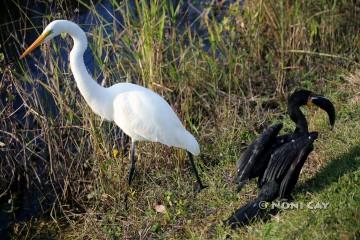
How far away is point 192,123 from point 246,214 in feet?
5.58

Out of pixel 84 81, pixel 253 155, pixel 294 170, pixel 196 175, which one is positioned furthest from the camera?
pixel 196 175

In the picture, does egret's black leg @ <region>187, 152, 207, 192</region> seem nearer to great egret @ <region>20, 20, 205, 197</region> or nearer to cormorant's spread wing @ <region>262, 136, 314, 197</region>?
great egret @ <region>20, 20, 205, 197</region>

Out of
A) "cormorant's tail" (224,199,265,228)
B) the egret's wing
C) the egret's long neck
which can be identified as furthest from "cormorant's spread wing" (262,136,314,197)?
the egret's long neck

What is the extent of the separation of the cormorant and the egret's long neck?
1093 millimetres

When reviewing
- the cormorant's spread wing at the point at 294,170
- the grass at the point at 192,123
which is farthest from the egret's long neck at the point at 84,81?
the cormorant's spread wing at the point at 294,170

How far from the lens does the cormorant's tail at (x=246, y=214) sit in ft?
12.1

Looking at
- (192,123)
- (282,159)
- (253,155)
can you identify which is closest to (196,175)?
(253,155)

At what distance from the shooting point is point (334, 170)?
385 cm

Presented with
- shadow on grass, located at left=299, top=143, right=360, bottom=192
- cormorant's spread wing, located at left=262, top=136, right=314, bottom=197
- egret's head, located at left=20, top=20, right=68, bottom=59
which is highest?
egret's head, located at left=20, top=20, right=68, bottom=59

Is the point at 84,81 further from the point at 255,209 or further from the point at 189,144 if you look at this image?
the point at 255,209

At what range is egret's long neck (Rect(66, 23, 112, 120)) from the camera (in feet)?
13.5

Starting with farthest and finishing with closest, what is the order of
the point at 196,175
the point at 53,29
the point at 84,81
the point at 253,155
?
the point at 196,175 < the point at 84,81 < the point at 53,29 < the point at 253,155

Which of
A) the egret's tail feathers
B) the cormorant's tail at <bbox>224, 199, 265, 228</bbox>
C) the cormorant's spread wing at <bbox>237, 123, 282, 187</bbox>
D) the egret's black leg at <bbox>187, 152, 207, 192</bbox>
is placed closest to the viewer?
the cormorant's tail at <bbox>224, 199, 265, 228</bbox>

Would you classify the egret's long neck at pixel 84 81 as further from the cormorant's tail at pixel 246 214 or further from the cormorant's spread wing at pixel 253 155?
the cormorant's tail at pixel 246 214
